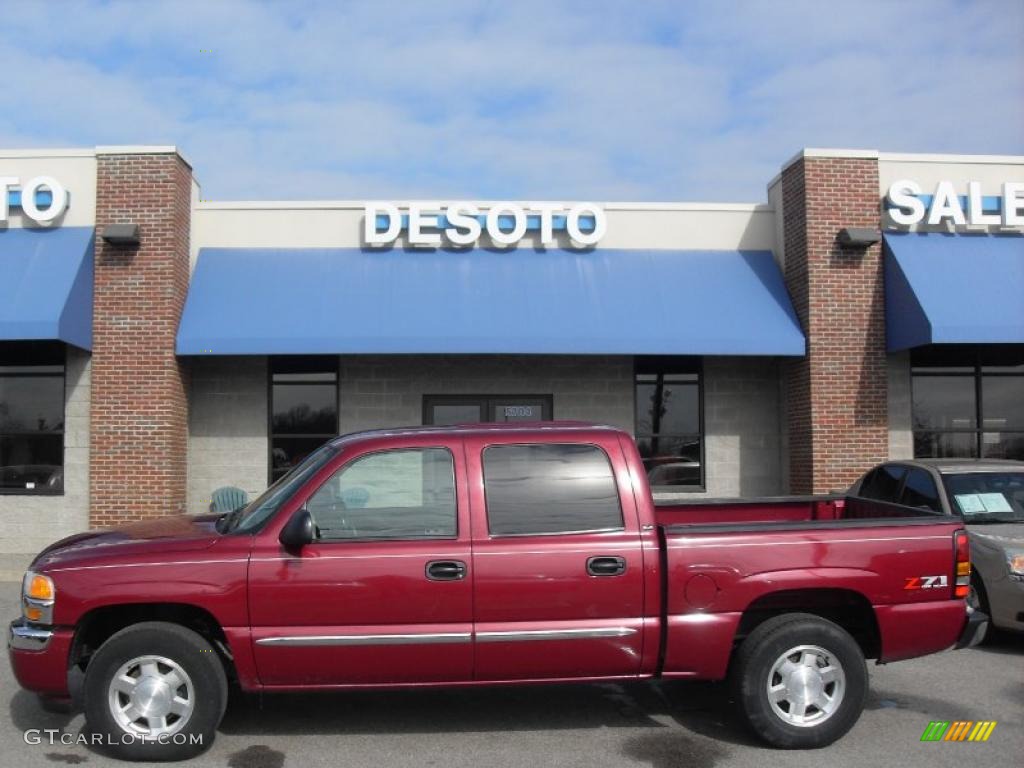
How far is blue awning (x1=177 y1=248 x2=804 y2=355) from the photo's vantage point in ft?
39.0

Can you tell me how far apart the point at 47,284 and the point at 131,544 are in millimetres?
7722

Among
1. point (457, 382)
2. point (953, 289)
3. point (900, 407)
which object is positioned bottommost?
point (900, 407)

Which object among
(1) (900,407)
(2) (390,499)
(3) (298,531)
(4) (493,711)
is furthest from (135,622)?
(1) (900,407)

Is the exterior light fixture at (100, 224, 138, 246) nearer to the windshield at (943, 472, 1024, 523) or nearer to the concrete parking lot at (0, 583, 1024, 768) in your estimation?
the concrete parking lot at (0, 583, 1024, 768)

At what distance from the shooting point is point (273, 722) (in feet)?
18.8

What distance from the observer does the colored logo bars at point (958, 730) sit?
18.2 ft

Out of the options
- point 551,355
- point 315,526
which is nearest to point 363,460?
point 315,526

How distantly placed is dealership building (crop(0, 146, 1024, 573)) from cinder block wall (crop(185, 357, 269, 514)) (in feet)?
0.10

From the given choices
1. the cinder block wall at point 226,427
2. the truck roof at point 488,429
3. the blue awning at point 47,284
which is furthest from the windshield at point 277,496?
the cinder block wall at point 226,427

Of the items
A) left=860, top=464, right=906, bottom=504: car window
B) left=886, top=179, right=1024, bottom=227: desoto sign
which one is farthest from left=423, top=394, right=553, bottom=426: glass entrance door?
left=886, top=179, right=1024, bottom=227: desoto sign

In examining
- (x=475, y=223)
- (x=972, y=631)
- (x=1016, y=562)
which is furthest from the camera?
(x=475, y=223)

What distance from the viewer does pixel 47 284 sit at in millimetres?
11609

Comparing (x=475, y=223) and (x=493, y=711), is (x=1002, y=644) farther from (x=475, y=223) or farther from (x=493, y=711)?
(x=475, y=223)

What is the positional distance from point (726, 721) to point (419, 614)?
7.26 feet
